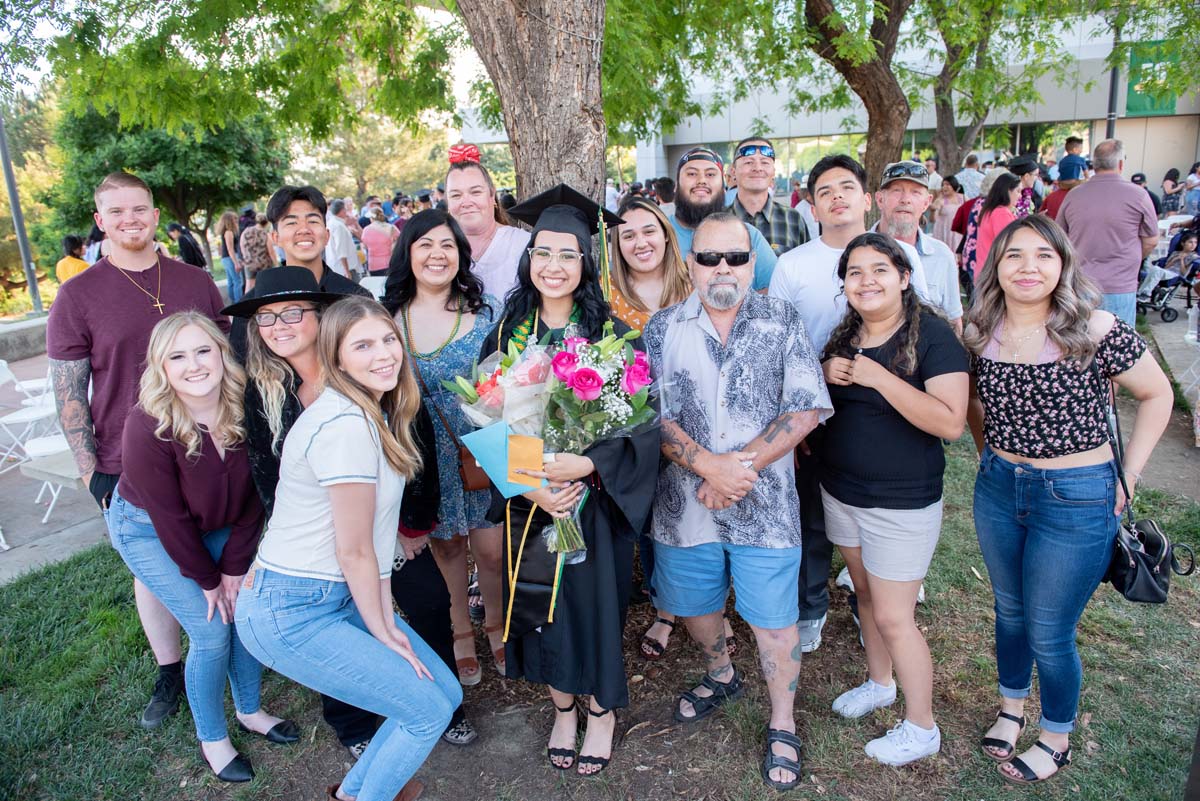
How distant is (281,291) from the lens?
2.81m

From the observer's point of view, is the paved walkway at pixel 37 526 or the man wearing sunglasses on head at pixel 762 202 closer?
the man wearing sunglasses on head at pixel 762 202

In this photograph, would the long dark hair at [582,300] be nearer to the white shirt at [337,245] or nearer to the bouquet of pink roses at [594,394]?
the bouquet of pink roses at [594,394]

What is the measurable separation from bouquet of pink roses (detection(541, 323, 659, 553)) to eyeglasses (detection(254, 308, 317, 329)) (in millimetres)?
1031

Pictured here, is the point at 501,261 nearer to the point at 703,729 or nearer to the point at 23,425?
the point at 703,729

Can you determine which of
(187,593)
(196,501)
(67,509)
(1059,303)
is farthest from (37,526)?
(1059,303)

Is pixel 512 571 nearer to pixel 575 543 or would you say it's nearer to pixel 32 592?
pixel 575 543

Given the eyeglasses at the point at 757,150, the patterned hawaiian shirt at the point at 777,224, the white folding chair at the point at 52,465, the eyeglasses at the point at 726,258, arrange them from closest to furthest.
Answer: the eyeglasses at the point at 726,258, the eyeglasses at the point at 757,150, the patterned hawaiian shirt at the point at 777,224, the white folding chair at the point at 52,465

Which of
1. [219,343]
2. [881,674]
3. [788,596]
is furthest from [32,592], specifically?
[881,674]

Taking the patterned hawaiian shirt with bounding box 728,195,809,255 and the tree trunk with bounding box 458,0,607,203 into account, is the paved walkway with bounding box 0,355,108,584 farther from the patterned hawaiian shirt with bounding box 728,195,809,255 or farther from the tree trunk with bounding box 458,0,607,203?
the patterned hawaiian shirt with bounding box 728,195,809,255

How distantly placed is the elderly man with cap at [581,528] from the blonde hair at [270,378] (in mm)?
826

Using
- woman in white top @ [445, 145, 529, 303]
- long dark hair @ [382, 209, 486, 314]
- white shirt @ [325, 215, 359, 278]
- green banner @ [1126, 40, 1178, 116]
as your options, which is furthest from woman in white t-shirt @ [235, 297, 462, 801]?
white shirt @ [325, 215, 359, 278]

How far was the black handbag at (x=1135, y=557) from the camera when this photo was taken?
256 cm

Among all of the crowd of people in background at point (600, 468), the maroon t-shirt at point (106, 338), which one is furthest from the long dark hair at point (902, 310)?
the maroon t-shirt at point (106, 338)

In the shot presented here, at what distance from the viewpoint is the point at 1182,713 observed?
10.5ft
